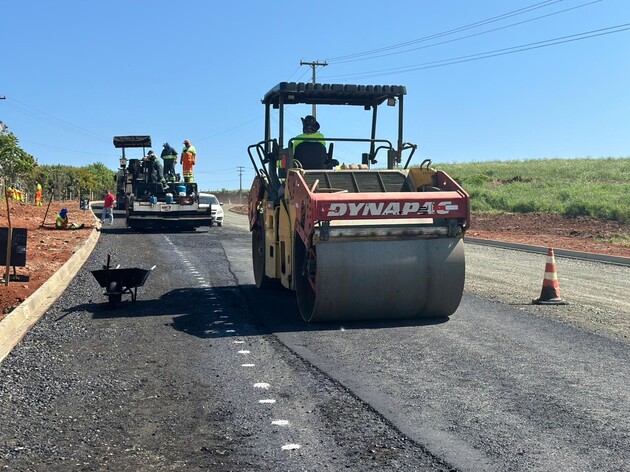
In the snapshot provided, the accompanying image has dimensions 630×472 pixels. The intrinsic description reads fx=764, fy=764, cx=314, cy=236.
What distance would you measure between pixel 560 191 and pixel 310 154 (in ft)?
104

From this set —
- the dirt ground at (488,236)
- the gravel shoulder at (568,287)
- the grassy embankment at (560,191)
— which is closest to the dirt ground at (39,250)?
the dirt ground at (488,236)

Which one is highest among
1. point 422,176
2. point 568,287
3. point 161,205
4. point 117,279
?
point 422,176

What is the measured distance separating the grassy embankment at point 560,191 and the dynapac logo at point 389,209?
2212cm

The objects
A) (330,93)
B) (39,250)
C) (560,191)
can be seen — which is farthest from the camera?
(560,191)

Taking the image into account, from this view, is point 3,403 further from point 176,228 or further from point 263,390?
point 176,228

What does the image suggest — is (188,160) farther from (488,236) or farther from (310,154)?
(310,154)

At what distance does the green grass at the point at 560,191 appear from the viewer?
103 ft

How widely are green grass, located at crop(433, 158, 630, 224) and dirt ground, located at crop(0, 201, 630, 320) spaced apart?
1.29m

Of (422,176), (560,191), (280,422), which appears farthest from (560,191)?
(280,422)

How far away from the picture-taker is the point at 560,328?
824cm

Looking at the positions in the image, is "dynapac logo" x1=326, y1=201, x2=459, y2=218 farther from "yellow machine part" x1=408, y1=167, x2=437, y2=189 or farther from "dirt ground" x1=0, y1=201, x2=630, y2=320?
"dirt ground" x1=0, y1=201, x2=630, y2=320

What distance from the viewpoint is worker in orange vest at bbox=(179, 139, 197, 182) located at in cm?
2442

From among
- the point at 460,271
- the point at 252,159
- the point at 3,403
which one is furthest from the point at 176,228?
the point at 3,403

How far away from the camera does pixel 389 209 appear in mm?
7992
